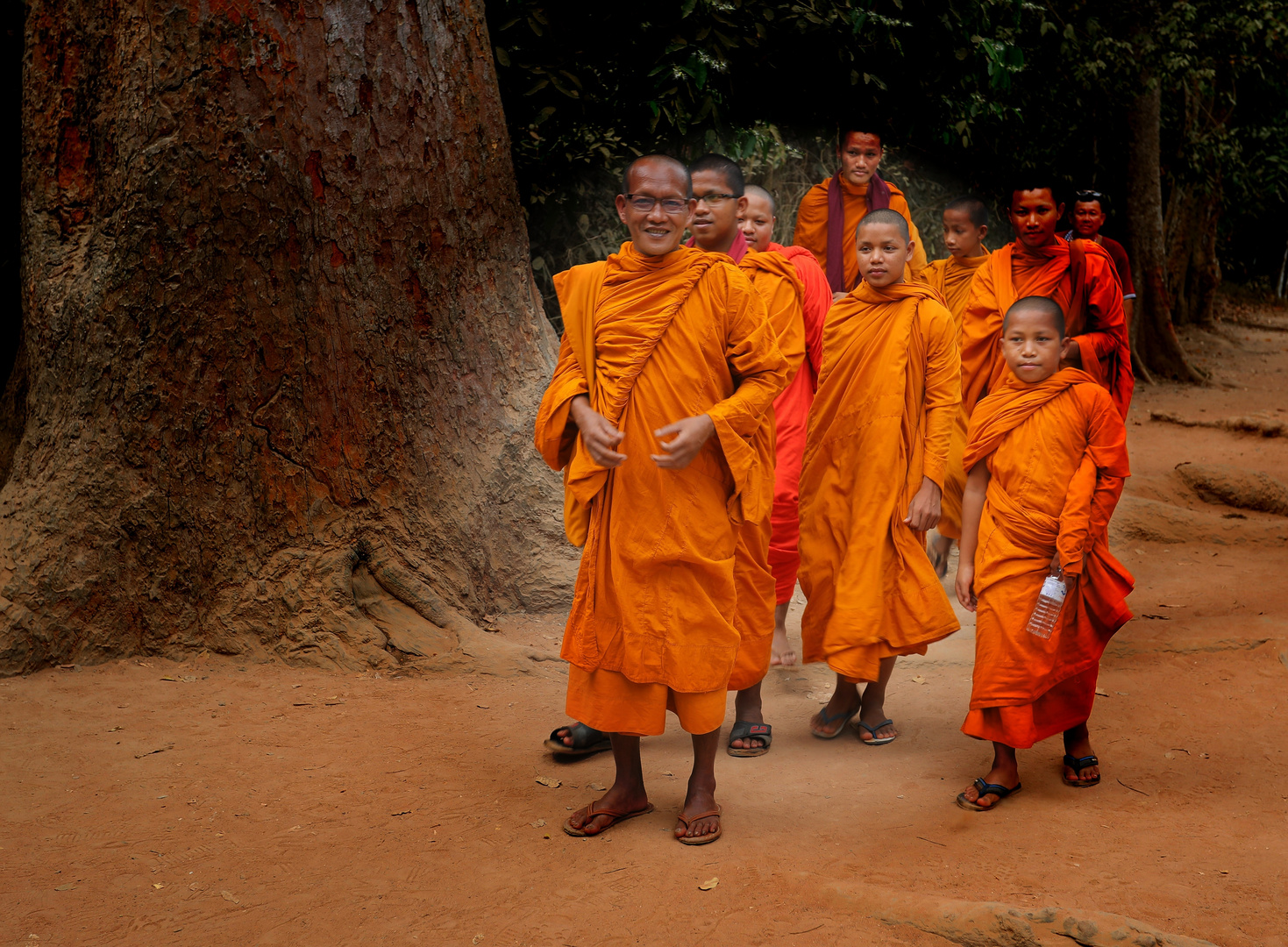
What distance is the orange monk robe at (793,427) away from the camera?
4094 millimetres

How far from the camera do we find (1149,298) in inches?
465

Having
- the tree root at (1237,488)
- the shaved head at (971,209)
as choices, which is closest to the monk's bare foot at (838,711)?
the shaved head at (971,209)

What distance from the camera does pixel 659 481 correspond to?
9.48 ft

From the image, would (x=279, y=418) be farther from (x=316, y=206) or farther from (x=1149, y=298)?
(x=1149, y=298)

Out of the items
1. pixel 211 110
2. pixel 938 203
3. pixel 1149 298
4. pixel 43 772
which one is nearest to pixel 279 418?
pixel 211 110

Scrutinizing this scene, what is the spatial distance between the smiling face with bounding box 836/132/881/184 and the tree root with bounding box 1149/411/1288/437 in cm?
545

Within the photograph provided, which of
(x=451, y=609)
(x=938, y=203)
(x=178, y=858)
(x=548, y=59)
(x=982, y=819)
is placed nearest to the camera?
(x=178, y=858)

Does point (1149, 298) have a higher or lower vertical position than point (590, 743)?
higher

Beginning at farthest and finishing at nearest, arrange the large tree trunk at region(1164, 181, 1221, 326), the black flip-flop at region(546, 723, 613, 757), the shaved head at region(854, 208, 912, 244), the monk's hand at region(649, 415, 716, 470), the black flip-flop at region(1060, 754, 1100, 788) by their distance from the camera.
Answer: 1. the large tree trunk at region(1164, 181, 1221, 326)
2. the shaved head at region(854, 208, 912, 244)
3. the black flip-flop at region(546, 723, 613, 757)
4. the black flip-flop at region(1060, 754, 1100, 788)
5. the monk's hand at region(649, 415, 716, 470)

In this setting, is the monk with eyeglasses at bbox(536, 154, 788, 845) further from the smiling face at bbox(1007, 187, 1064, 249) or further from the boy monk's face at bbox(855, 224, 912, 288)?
the smiling face at bbox(1007, 187, 1064, 249)

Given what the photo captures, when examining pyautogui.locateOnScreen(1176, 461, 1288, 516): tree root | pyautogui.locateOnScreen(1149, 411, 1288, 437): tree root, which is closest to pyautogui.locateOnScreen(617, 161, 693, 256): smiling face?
pyautogui.locateOnScreen(1176, 461, 1288, 516): tree root

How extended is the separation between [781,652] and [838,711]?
695 millimetres

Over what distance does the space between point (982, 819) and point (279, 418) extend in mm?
2894

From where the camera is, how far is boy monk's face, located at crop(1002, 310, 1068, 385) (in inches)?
131
